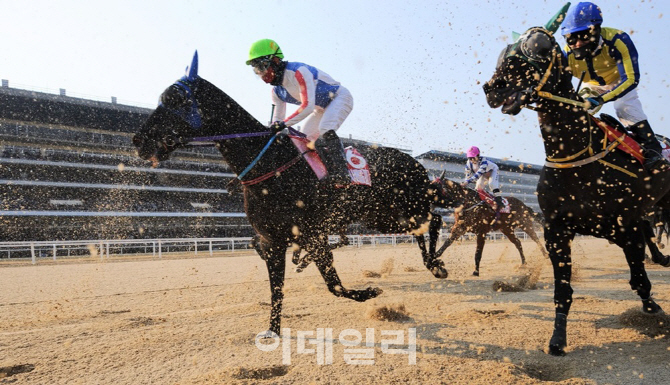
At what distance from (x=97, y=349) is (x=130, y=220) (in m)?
36.4

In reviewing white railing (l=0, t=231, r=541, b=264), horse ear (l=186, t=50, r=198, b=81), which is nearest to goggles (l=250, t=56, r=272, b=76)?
horse ear (l=186, t=50, r=198, b=81)

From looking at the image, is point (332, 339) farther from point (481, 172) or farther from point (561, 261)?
point (481, 172)

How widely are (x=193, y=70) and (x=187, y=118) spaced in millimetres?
444

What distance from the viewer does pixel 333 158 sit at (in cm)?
471

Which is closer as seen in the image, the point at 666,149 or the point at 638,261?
the point at 638,261

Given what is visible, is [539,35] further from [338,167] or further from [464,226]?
[464,226]

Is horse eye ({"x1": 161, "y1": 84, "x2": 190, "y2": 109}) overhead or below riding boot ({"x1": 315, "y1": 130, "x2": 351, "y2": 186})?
overhead

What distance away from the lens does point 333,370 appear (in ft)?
9.89

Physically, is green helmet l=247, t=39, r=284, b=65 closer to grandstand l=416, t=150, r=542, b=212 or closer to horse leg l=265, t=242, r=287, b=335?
horse leg l=265, t=242, r=287, b=335

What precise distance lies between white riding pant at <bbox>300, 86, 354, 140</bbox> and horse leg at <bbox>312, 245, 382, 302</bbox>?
3.92ft

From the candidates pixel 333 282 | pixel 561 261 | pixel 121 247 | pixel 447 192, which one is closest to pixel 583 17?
pixel 561 261

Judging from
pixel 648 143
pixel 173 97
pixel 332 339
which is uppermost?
pixel 173 97

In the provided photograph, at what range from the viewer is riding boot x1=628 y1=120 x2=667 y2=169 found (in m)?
3.75

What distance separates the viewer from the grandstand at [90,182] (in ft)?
113
